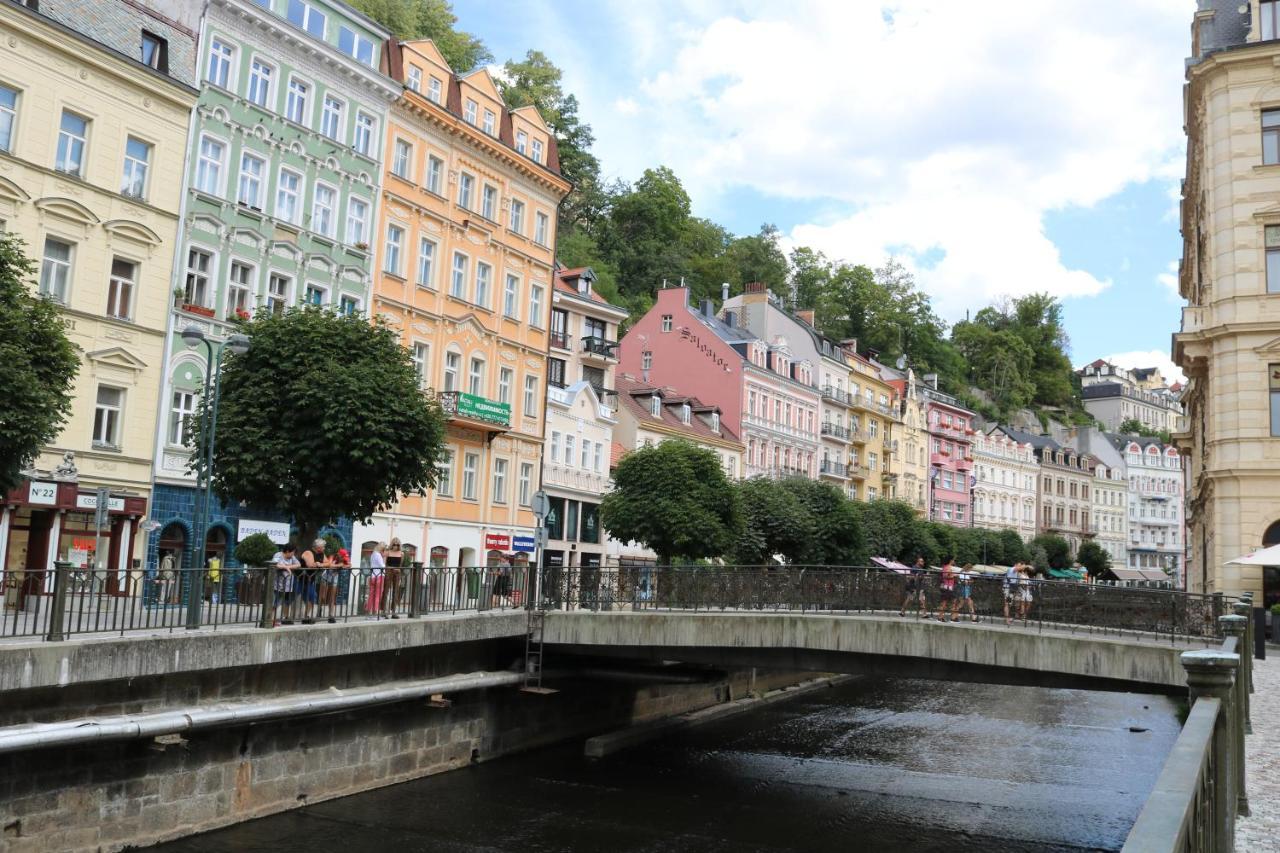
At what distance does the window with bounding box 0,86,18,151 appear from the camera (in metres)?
27.0

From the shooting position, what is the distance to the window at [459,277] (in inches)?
1623

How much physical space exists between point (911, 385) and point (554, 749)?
228 feet

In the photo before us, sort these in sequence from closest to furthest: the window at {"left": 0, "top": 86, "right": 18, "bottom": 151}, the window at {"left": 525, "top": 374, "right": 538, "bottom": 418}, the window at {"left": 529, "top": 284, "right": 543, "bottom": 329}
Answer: the window at {"left": 0, "top": 86, "right": 18, "bottom": 151}, the window at {"left": 525, "top": 374, "right": 538, "bottom": 418}, the window at {"left": 529, "top": 284, "right": 543, "bottom": 329}

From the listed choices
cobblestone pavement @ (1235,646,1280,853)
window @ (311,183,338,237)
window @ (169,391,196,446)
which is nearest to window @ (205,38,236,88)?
window @ (311,183,338,237)

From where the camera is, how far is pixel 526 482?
148ft

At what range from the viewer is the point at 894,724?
34.1 m

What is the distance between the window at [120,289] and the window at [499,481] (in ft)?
52.1

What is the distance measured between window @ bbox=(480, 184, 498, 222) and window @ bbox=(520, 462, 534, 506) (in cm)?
962

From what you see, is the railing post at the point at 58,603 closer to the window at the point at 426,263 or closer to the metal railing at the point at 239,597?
the metal railing at the point at 239,597

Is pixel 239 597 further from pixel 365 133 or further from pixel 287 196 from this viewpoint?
pixel 365 133

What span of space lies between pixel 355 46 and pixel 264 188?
640 cm

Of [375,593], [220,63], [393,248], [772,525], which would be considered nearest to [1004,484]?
[772,525]

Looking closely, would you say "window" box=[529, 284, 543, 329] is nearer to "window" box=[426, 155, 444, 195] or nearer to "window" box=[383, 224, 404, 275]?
"window" box=[426, 155, 444, 195]

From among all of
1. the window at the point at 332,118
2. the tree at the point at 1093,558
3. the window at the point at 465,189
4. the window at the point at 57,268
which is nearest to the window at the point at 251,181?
the window at the point at 332,118
